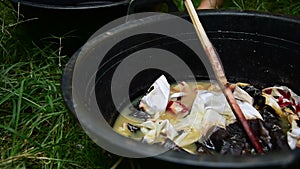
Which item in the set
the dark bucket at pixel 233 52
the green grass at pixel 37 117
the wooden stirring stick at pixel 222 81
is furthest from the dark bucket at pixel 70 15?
the wooden stirring stick at pixel 222 81

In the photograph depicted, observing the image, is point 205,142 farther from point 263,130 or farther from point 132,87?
point 132,87

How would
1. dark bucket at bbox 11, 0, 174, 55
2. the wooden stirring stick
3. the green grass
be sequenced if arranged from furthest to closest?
dark bucket at bbox 11, 0, 174, 55 → the green grass → the wooden stirring stick

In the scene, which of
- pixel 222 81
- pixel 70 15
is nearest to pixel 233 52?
pixel 222 81

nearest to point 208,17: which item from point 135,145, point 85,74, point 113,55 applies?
point 113,55

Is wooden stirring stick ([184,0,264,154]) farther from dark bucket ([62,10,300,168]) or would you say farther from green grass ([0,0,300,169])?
green grass ([0,0,300,169])

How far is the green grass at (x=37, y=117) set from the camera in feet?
4.66

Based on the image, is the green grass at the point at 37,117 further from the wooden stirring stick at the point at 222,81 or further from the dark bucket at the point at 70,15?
the wooden stirring stick at the point at 222,81

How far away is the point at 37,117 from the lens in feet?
5.22

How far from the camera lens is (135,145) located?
991 millimetres

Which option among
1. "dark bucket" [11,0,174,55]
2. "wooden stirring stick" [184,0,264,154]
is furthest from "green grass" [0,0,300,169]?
"wooden stirring stick" [184,0,264,154]

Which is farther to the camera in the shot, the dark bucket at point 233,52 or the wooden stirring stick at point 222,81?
the dark bucket at point 233,52

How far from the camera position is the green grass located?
1.42m

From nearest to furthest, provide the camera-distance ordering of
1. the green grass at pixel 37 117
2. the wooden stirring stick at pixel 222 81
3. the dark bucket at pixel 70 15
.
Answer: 1. the wooden stirring stick at pixel 222 81
2. the green grass at pixel 37 117
3. the dark bucket at pixel 70 15

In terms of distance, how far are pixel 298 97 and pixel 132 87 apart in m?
0.53
